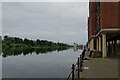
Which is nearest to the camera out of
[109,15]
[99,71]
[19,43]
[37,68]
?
[99,71]

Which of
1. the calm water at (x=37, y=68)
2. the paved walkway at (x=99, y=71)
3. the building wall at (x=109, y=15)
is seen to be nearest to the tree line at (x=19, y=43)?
the calm water at (x=37, y=68)

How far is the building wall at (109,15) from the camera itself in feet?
113

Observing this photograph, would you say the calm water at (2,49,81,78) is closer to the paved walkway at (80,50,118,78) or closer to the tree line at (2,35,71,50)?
the paved walkway at (80,50,118,78)

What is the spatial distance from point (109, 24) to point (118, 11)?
7.10 ft

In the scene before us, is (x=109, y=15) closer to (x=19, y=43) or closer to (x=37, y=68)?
(x=37, y=68)

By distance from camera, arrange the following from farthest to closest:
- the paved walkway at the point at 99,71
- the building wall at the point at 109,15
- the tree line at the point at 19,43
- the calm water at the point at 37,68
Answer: the tree line at the point at 19,43, the building wall at the point at 109,15, the calm water at the point at 37,68, the paved walkway at the point at 99,71

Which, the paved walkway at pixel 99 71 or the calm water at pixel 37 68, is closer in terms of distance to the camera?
the paved walkway at pixel 99 71

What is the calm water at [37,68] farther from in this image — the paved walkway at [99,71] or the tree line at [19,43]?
the tree line at [19,43]

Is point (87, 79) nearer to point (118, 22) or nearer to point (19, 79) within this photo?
point (19, 79)

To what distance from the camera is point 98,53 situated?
37344mm

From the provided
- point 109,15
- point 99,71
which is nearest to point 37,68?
point 109,15

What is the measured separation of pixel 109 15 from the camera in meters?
35.0

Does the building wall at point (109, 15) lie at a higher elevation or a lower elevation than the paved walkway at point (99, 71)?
higher

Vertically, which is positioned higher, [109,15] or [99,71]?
[109,15]
